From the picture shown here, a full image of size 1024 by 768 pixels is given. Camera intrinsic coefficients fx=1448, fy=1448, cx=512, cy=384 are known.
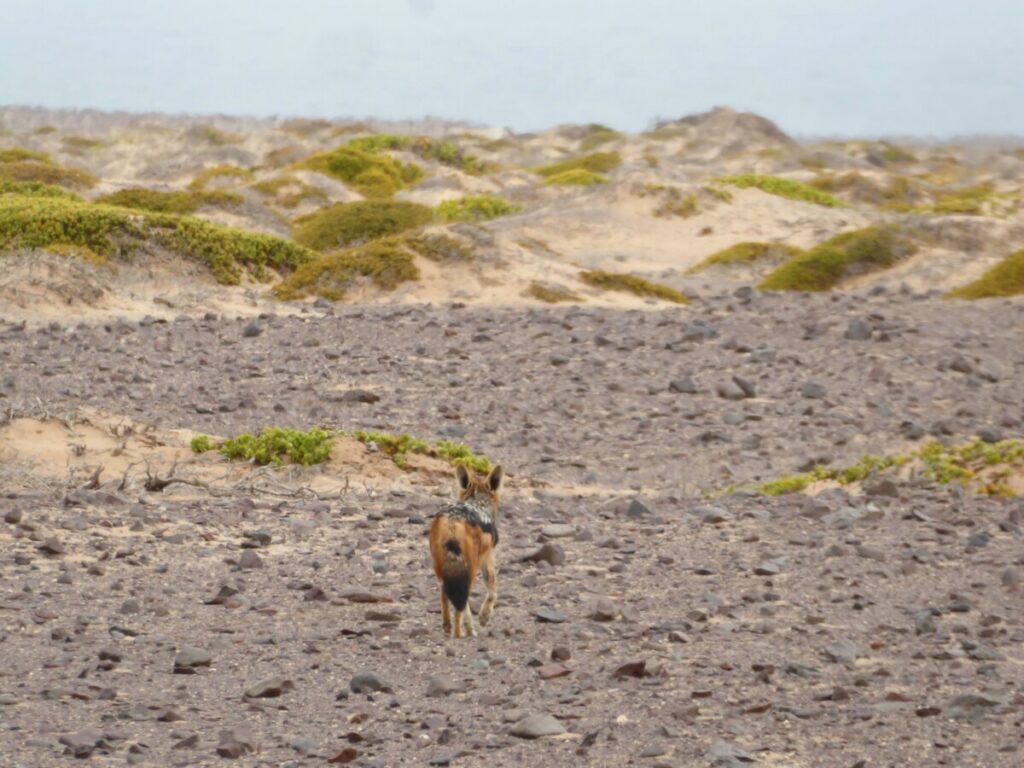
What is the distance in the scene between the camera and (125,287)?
67.0 ft

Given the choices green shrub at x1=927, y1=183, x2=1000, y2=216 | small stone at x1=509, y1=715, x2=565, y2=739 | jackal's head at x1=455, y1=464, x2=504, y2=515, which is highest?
green shrub at x1=927, y1=183, x2=1000, y2=216

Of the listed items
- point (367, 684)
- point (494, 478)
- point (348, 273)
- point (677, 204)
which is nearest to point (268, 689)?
point (367, 684)

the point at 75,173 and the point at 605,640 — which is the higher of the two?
the point at 75,173

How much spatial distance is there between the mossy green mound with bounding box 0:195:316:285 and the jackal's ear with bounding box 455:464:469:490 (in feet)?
49.0

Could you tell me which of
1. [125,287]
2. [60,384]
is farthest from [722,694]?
[125,287]

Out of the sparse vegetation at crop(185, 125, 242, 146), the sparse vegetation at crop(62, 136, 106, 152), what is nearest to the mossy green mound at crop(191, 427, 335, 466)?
the sparse vegetation at crop(185, 125, 242, 146)

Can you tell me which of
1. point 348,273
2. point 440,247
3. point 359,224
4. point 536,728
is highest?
point 359,224

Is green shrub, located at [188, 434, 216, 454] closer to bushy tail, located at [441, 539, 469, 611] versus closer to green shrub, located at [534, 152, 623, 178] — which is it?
bushy tail, located at [441, 539, 469, 611]

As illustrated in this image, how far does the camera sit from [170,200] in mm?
31547

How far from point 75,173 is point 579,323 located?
22.8 metres

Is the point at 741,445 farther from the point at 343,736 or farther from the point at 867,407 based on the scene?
the point at 343,736

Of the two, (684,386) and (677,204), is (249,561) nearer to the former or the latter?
(684,386)

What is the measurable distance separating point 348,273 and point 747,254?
1223 cm

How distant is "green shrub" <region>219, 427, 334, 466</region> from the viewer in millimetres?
11078
